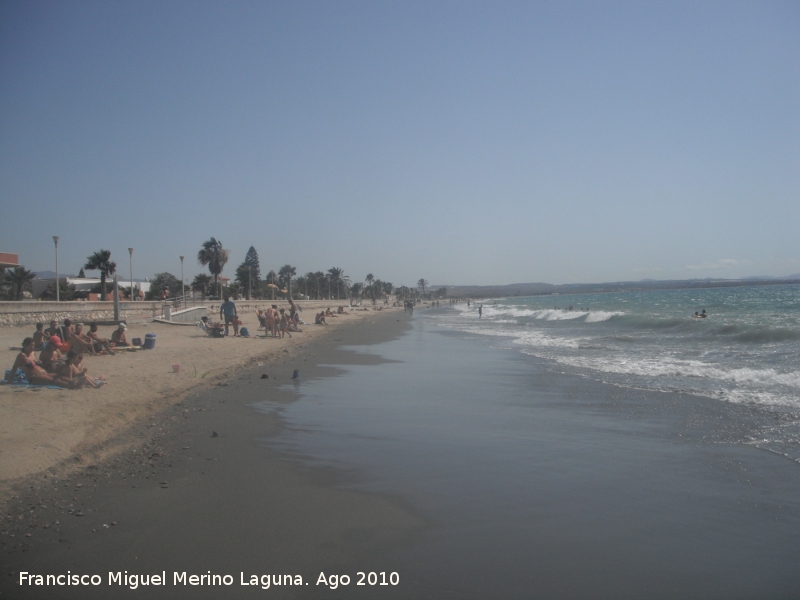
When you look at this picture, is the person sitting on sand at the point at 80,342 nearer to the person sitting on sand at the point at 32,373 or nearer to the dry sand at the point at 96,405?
the dry sand at the point at 96,405

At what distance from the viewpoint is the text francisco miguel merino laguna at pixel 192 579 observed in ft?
11.5

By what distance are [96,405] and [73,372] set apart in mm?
1324

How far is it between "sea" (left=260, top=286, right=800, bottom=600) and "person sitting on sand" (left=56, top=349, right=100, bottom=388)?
9.21 feet

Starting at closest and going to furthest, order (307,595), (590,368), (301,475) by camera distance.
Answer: (307,595) < (301,475) < (590,368)

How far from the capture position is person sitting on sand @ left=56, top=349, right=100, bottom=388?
8758 mm

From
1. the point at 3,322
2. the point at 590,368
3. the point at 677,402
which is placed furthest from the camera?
the point at 3,322

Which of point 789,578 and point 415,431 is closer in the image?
point 789,578

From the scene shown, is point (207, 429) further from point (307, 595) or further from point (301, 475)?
point (307, 595)

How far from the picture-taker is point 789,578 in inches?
147

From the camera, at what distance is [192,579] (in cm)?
359

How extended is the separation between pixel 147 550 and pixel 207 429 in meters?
3.56

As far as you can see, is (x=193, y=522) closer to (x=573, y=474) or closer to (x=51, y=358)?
(x=573, y=474)

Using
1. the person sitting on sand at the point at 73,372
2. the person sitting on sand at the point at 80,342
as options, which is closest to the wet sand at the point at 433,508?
the person sitting on sand at the point at 73,372

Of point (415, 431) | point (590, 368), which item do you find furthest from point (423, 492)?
point (590, 368)
